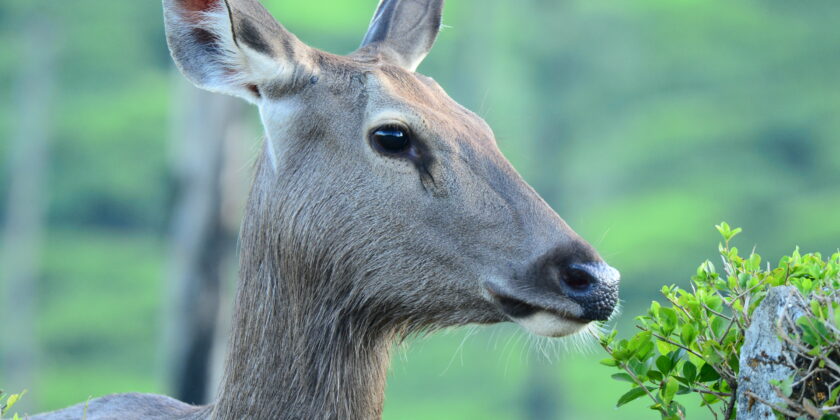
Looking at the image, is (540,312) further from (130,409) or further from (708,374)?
(130,409)

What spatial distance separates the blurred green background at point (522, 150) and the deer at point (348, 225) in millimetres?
22743

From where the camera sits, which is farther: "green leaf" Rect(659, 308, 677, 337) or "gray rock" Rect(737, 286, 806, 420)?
"green leaf" Rect(659, 308, 677, 337)

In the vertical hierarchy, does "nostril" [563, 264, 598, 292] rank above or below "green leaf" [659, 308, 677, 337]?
above

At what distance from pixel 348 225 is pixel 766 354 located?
1.69m

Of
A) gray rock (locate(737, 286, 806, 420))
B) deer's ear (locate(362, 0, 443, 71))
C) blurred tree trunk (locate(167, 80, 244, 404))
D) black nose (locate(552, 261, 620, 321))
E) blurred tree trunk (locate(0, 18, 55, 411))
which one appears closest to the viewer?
gray rock (locate(737, 286, 806, 420))

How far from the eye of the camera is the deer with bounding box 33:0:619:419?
4355 mm

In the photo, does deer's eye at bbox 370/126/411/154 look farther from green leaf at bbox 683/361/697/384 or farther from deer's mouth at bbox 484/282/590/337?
green leaf at bbox 683/361/697/384

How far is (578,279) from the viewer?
4047 millimetres

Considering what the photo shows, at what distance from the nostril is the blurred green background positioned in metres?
23.6

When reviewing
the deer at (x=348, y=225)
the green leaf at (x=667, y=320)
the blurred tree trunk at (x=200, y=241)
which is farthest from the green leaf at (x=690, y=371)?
the blurred tree trunk at (x=200, y=241)

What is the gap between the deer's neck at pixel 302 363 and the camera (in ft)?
14.5

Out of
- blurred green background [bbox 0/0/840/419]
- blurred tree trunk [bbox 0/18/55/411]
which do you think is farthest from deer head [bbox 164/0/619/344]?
blurred tree trunk [bbox 0/18/55/411]

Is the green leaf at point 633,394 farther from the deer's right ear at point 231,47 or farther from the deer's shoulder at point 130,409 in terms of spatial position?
the deer's shoulder at point 130,409

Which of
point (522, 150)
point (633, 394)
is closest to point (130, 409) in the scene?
point (633, 394)
